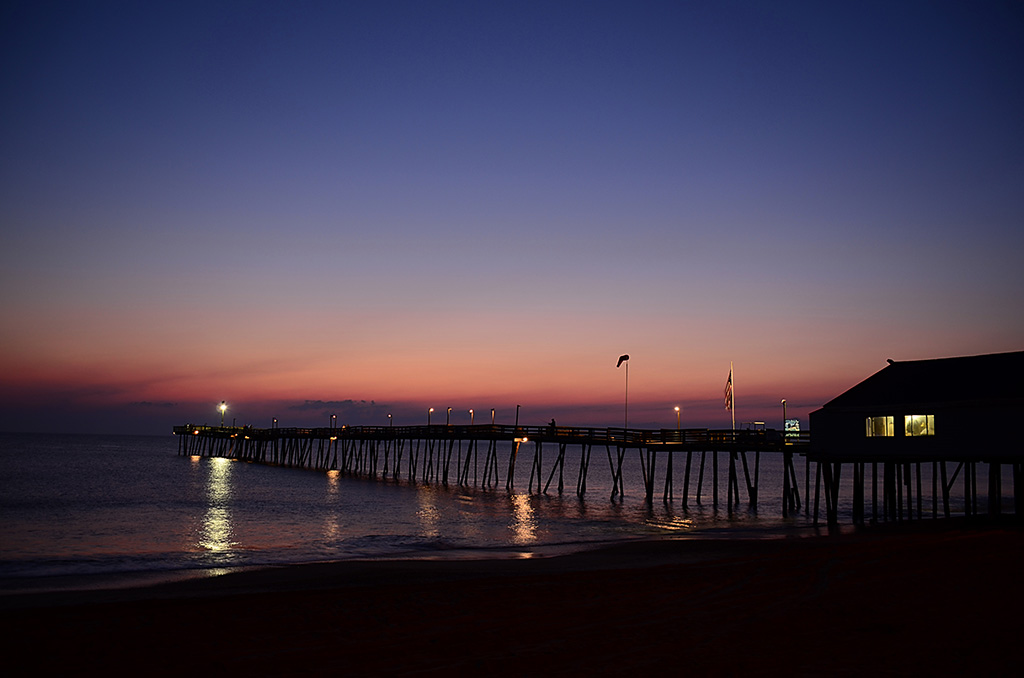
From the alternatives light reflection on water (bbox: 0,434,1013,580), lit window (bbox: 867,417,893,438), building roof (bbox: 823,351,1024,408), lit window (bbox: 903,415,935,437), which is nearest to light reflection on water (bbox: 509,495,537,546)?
light reflection on water (bbox: 0,434,1013,580)

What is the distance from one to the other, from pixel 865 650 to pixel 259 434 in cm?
8642

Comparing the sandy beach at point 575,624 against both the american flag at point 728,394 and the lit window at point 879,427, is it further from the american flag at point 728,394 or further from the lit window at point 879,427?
the american flag at point 728,394

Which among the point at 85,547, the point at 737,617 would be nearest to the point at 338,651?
the point at 737,617

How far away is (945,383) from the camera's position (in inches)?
1090

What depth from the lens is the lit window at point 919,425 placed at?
88.2 ft

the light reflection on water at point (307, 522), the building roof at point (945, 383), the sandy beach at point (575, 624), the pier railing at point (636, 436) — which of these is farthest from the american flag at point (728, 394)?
the sandy beach at point (575, 624)

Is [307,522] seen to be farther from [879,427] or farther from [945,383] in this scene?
[945,383]

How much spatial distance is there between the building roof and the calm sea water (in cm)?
617

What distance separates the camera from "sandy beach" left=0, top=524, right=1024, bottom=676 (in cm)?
904

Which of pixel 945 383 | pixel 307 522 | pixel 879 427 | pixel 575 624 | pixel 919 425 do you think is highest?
pixel 945 383

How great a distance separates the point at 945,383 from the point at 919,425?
2.03m

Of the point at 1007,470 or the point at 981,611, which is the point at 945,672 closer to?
the point at 981,611

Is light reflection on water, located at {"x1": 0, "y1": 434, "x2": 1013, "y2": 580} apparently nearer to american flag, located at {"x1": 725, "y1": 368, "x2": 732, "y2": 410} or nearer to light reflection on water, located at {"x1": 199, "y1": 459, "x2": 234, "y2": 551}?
light reflection on water, located at {"x1": 199, "y1": 459, "x2": 234, "y2": 551}

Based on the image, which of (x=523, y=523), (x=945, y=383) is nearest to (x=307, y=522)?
(x=523, y=523)
